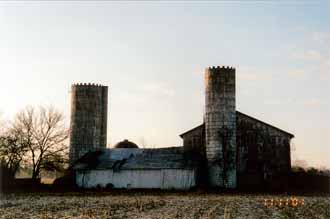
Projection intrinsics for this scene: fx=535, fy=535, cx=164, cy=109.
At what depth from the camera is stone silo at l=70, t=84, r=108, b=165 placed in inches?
1998

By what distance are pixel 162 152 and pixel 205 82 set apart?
719 centimetres

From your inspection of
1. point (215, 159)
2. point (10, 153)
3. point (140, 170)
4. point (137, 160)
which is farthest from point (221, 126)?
point (10, 153)

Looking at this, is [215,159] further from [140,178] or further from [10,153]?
[10,153]

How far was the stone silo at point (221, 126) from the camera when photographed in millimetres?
42938

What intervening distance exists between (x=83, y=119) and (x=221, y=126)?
571 inches

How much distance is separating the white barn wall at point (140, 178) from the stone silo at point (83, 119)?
5.51 m

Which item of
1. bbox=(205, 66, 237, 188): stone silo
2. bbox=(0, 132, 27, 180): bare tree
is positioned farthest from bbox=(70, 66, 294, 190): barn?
bbox=(0, 132, 27, 180): bare tree

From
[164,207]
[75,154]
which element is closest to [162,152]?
A: [75,154]

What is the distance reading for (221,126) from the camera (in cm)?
4325

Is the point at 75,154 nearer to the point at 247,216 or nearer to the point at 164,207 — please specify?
the point at 164,207

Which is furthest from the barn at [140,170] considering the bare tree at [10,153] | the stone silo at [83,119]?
the bare tree at [10,153]

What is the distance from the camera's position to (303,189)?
140 ft

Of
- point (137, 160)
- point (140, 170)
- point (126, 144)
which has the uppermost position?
point (126, 144)

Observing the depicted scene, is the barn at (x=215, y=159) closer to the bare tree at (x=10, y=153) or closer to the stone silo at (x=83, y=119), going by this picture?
the stone silo at (x=83, y=119)
